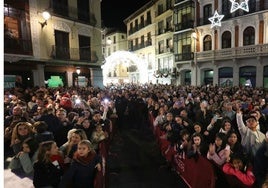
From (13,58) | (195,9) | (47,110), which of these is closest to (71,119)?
(47,110)

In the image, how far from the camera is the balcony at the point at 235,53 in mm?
20672

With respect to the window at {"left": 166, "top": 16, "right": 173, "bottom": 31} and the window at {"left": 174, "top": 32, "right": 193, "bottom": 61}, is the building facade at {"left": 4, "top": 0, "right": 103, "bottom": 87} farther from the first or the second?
the window at {"left": 166, "top": 16, "right": 173, "bottom": 31}

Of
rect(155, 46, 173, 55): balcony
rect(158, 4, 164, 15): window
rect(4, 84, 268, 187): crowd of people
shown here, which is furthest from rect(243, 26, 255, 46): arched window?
rect(4, 84, 268, 187): crowd of people

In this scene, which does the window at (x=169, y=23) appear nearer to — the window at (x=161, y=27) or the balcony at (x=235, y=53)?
the window at (x=161, y=27)

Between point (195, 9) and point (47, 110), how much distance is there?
25300 mm

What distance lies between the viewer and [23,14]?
1608 cm

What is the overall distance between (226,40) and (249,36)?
2.52m

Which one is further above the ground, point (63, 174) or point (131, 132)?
point (63, 174)

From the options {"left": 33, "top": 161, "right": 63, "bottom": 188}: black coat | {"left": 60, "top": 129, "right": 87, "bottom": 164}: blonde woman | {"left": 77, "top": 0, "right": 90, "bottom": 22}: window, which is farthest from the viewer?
{"left": 77, "top": 0, "right": 90, "bottom": 22}: window

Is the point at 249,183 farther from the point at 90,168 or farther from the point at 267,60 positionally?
the point at 267,60

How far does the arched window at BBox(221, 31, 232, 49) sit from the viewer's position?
78.9ft

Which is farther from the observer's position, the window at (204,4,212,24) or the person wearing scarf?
the window at (204,4,212,24)

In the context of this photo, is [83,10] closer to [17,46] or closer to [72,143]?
[17,46]

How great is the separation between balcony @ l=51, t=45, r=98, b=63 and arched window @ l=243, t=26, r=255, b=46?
Result: 15.7m
